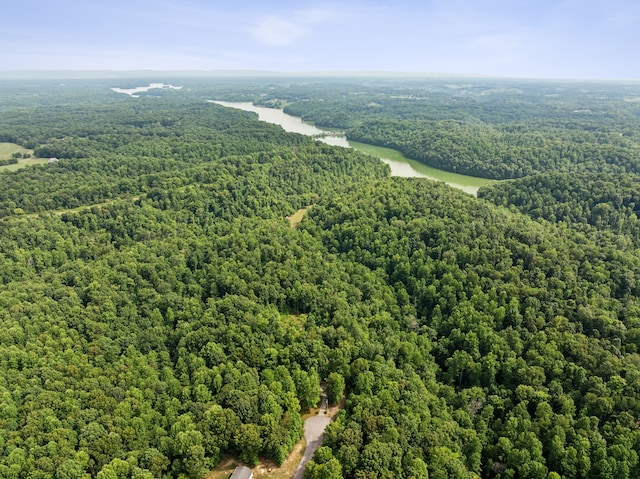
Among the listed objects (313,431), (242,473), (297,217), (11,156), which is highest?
(11,156)

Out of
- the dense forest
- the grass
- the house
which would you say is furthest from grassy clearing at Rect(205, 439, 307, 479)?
the grass

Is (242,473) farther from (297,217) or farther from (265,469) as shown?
(297,217)

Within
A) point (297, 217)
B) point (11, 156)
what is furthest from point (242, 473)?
point (11, 156)

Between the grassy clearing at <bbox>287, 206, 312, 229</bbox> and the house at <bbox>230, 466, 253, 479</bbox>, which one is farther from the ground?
the grassy clearing at <bbox>287, 206, 312, 229</bbox>

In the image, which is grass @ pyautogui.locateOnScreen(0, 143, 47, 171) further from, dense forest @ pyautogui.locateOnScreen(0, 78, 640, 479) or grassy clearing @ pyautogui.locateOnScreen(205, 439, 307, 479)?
grassy clearing @ pyautogui.locateOnScreen(205, 439, 307, 479)

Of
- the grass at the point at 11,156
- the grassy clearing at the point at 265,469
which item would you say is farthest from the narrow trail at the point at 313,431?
the grass at the point at 11,156

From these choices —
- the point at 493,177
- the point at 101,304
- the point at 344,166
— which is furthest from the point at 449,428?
the point at 493,177

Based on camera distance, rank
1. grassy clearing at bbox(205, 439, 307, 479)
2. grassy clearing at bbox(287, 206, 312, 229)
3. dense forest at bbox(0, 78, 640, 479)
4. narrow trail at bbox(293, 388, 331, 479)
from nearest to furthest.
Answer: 1. grassy clearing at bbox(205, 439, 307, 479)
2. dense forest at bbox(0, 78, 640, 479)
3. narrow trail at bbox(293, 388, 331, 479)
4. grassy clearing at bbox(287, 206, 312, 229)
